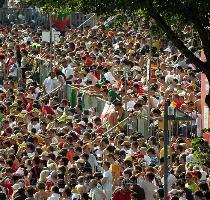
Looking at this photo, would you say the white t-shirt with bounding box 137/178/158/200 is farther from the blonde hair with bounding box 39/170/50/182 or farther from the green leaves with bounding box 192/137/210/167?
the blonde hair with bounding box 39/170/50/182

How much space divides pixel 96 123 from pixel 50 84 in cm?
601

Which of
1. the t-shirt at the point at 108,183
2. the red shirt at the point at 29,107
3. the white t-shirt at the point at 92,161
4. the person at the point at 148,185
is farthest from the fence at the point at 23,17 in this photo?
the person at the point at 148,185

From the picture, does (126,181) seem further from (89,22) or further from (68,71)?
(89,22)

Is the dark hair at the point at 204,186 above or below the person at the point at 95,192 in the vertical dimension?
above

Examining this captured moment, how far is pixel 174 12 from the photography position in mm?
19656

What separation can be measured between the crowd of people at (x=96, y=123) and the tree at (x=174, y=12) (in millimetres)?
2400

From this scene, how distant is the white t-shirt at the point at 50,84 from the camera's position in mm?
34656

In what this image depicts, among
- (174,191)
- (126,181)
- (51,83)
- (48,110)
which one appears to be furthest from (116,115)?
(174,191)

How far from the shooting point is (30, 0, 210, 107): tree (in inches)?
765

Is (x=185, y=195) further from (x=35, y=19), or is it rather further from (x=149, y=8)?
(x=35, y=19)

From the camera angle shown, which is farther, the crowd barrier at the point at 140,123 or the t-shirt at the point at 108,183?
the crowd barrier at the point at 140,123

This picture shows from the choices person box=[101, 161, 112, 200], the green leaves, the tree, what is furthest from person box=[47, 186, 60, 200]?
the tree

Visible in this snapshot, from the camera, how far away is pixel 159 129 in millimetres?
26109

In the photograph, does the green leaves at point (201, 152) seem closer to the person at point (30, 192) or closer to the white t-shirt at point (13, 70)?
the person at point (30, 192)
